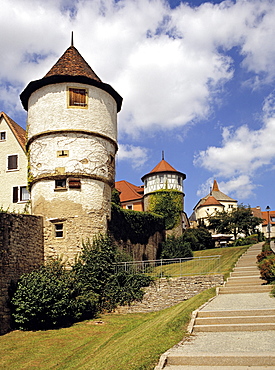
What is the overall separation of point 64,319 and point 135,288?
4.12 meters

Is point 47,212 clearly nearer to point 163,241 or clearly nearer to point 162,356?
point 162,356

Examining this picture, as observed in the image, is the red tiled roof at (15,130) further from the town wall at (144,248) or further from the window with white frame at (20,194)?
the town wall at (144,248)

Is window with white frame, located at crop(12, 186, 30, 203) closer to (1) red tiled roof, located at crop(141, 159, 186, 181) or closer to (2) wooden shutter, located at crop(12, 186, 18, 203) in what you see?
(2) wooden shutter, located at crop(12, 186, 18, 203)

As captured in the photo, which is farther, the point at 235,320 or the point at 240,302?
the point at 240,302

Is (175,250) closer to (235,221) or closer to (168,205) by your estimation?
(168,205)

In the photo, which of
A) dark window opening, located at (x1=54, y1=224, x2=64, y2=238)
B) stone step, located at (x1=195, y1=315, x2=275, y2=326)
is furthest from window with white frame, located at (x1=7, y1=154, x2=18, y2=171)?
stone step, located at (x1=195, y1=315, x2=275, y2=326)

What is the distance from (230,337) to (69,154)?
49.1 feet

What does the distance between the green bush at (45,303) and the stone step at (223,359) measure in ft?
33.1

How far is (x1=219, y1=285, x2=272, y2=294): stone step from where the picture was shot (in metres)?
18.2

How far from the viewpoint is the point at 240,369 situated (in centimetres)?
891

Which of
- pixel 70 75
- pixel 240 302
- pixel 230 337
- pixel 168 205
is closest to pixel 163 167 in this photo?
pixel 168 205

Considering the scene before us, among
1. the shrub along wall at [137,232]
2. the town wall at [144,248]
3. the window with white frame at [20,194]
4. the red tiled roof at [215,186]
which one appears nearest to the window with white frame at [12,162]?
the window with white frame at [20,194]

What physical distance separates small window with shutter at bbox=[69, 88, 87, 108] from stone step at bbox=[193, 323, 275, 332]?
15620mm

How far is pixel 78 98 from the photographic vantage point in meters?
24.3
